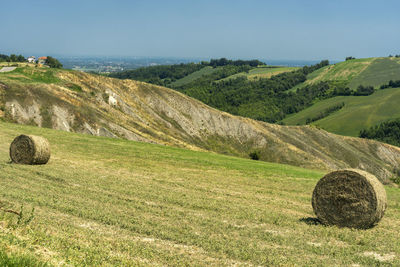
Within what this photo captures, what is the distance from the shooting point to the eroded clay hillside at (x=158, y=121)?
179 ft

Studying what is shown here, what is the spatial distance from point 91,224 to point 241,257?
19.2 feet

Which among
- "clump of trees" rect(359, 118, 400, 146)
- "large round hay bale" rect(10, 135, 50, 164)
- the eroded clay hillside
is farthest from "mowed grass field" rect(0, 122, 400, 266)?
"clump of trees" rect(359, 118, 400, 146)

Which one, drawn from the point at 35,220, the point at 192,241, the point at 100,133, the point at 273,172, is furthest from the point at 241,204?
the point at 100,133

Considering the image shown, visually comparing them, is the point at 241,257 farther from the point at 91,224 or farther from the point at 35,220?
the point at 35,220

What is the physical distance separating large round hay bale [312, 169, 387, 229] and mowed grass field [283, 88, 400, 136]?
14301cm

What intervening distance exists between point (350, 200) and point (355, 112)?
163676 mm

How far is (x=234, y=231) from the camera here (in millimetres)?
14289

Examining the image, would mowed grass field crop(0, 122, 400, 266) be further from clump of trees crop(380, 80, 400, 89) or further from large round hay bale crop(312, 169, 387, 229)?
clump of trees crop(380, 80, 400, 89)

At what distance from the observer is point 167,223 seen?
14672 mm

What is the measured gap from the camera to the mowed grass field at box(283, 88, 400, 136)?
156 metres

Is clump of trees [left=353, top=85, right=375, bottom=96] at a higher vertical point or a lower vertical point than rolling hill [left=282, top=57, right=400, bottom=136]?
higher

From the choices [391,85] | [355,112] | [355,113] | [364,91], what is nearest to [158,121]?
[355,113]

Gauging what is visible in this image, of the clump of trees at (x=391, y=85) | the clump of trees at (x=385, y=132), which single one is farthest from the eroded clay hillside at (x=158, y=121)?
the clump of trees at (x=391, y=85)

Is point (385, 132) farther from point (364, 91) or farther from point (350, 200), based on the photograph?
point (350, 200)
